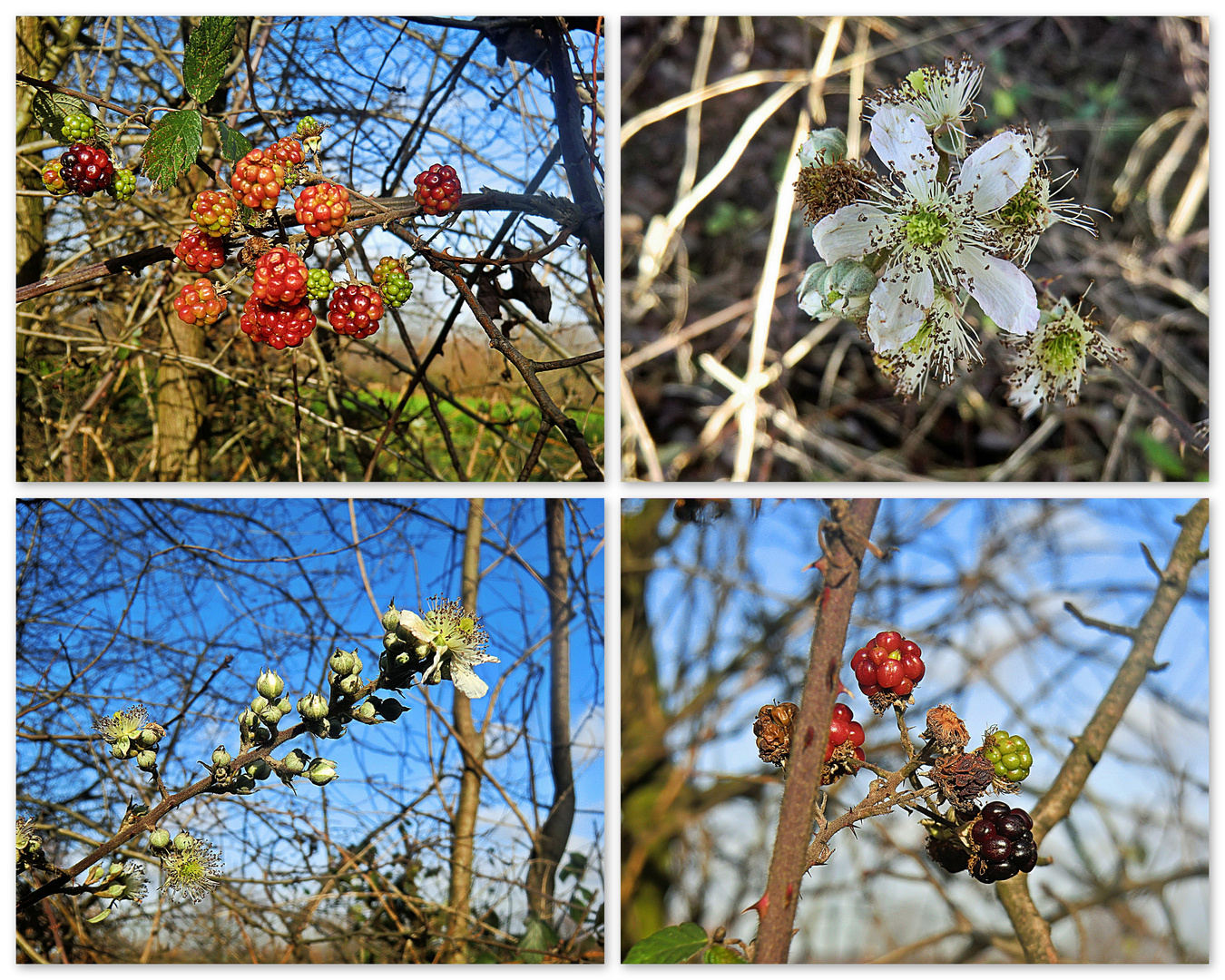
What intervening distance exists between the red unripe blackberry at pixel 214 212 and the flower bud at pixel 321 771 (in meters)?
0.56

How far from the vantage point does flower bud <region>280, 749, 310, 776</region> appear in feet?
3.22

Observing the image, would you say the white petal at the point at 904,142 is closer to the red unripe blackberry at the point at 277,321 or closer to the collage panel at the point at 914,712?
the collage panel at the point at 914,712

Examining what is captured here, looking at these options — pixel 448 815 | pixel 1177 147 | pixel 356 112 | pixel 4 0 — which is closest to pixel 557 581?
pixel 448 815

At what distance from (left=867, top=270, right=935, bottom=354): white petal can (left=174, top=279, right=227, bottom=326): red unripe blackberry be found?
2.02 feet

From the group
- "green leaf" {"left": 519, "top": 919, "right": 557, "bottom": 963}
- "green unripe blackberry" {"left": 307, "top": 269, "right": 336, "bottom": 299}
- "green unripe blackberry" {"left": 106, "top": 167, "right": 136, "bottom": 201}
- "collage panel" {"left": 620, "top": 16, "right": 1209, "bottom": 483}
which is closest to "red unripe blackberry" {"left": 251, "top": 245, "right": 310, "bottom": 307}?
"green unripe blackberry" {"left": 307, "top": 269, "right": 336, "bottom": 299}

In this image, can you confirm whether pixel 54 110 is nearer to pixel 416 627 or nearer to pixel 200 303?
pixel 200 303

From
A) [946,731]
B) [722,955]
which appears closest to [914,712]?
[946,731]

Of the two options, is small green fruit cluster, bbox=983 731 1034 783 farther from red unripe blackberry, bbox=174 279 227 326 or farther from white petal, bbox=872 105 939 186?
red unripe blackberry, bbox=174 279 227 326

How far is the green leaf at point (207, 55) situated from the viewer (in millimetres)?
956

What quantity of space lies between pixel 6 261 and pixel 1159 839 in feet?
4.84

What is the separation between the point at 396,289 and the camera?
3.00 ft

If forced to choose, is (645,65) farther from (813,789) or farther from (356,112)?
(813,789)

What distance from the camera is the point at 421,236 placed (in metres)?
0.95

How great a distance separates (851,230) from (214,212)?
22.8 inches
